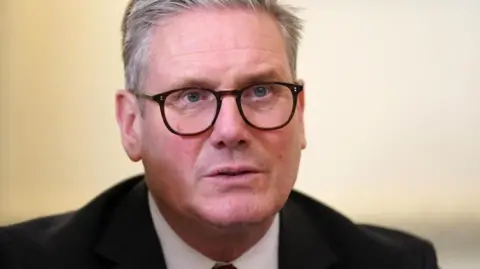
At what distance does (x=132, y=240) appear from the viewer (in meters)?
1.44

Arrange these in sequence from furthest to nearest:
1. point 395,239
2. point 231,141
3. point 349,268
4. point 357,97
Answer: point 357,97 < point 395,239 < point 349,268 < point 231,141

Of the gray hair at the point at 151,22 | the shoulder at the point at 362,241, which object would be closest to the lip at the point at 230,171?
the gray hair at the point at 151,22

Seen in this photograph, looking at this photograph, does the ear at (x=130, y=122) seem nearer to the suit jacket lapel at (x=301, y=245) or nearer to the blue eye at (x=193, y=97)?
the blue eye at (x=193, y=97)

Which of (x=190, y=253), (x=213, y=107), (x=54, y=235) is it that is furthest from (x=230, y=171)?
(x=54, y=235)

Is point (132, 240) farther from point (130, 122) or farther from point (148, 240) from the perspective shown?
point (130, 122)

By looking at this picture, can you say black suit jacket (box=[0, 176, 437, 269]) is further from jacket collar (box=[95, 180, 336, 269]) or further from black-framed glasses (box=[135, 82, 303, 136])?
black-framed glasses (box=[135, 82, 303, 136])

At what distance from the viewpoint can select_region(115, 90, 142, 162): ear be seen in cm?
143

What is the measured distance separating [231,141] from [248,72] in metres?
0.12

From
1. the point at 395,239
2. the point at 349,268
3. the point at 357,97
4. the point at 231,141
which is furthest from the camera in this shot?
the point at 357,97

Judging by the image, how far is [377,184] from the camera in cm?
205

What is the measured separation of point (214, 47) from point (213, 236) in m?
0.33

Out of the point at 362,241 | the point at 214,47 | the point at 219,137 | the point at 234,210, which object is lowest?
the point at 362,241

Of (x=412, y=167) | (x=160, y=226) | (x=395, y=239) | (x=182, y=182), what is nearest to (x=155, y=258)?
(x=160, y=226)

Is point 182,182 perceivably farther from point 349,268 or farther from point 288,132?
point 349,268
